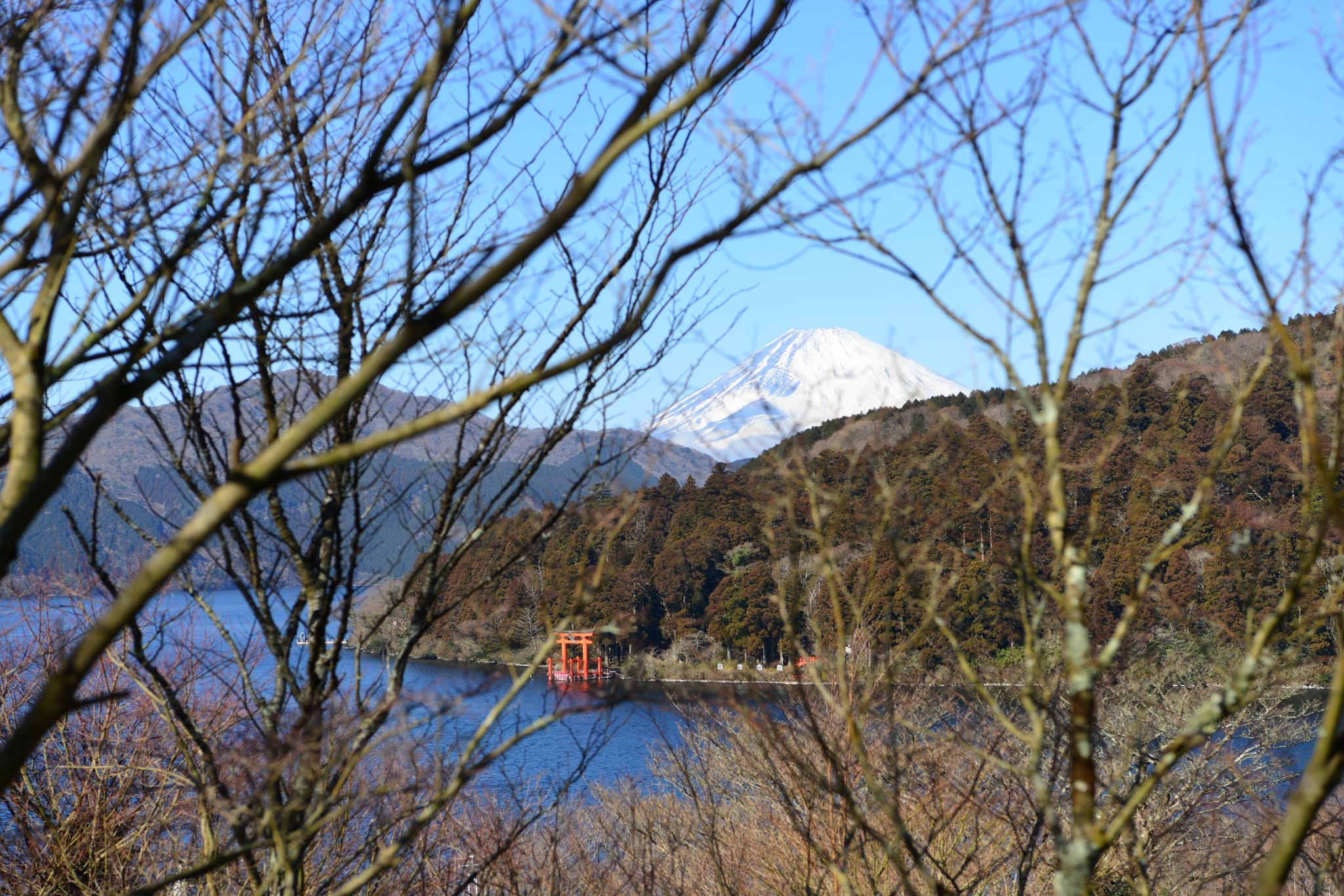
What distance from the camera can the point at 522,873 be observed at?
33.6 ft

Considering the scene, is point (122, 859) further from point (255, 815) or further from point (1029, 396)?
point (1029, 396)

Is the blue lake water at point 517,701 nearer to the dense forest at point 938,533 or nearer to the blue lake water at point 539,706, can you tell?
A: the blue lake water at point 539,706

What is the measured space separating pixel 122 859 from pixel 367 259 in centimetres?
611

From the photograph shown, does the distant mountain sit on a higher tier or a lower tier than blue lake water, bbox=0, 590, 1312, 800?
higher

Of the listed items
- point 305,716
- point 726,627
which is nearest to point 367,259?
point 305,716

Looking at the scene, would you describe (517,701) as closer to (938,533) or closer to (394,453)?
(394,453)

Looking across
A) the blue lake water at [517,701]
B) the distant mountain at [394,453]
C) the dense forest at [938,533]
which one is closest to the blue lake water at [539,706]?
the blue lake water at [517,701]

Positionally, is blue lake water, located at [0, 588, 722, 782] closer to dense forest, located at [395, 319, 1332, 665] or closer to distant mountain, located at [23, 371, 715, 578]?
dense forest, located at [395, 319, 1332, 665]

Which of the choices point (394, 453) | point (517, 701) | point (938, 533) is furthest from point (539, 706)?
point (938, 533)

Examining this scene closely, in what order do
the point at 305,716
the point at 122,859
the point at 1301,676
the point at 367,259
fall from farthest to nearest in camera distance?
1. the point at 1301,676
2. the point at 122,859
3. the point at 367,259
4. the point at 305,716

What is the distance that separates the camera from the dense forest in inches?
137

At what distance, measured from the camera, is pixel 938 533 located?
282cm

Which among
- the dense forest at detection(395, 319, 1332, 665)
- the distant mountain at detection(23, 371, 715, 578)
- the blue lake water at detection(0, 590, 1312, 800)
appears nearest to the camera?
the blue lake water at detection(0, 590, 1312, 800)

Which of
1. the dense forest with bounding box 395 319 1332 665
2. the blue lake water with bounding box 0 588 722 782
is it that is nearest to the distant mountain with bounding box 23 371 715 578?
the dense forest with bounding box 395 319 1332 665
